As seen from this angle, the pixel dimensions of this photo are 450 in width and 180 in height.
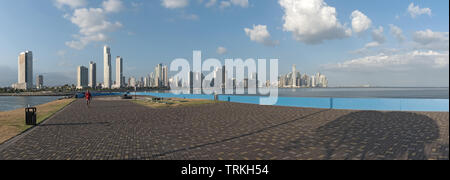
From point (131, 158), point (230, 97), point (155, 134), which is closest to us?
point (131, 158)

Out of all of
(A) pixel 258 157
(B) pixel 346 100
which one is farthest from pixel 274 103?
(A) pixel 258 157

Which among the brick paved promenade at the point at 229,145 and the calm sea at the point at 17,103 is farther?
the calm sea at the point at 17,103

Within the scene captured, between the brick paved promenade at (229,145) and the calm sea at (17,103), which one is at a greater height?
the brick paved promenade at (229,145)

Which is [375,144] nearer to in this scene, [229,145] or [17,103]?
[229,145]

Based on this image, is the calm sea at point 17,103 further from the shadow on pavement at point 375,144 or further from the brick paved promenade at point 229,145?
the shadow on pavement at point 375,144

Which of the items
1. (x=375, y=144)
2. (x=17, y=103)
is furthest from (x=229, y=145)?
(x=17, y=103)

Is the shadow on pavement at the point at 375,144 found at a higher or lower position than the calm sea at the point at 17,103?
higher

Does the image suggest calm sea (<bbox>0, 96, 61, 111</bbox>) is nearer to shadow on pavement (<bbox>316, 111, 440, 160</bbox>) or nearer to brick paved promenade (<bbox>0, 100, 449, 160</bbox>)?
brick paved promenade (<bbox>0, 100, 449, 160</bbox>)

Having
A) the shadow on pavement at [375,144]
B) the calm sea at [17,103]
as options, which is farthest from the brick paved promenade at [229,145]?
the calm sea at [17,103]

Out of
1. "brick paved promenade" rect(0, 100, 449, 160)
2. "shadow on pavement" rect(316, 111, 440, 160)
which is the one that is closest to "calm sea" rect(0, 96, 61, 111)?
"brick paved promenade" rect(0, 100, 449, 160)
